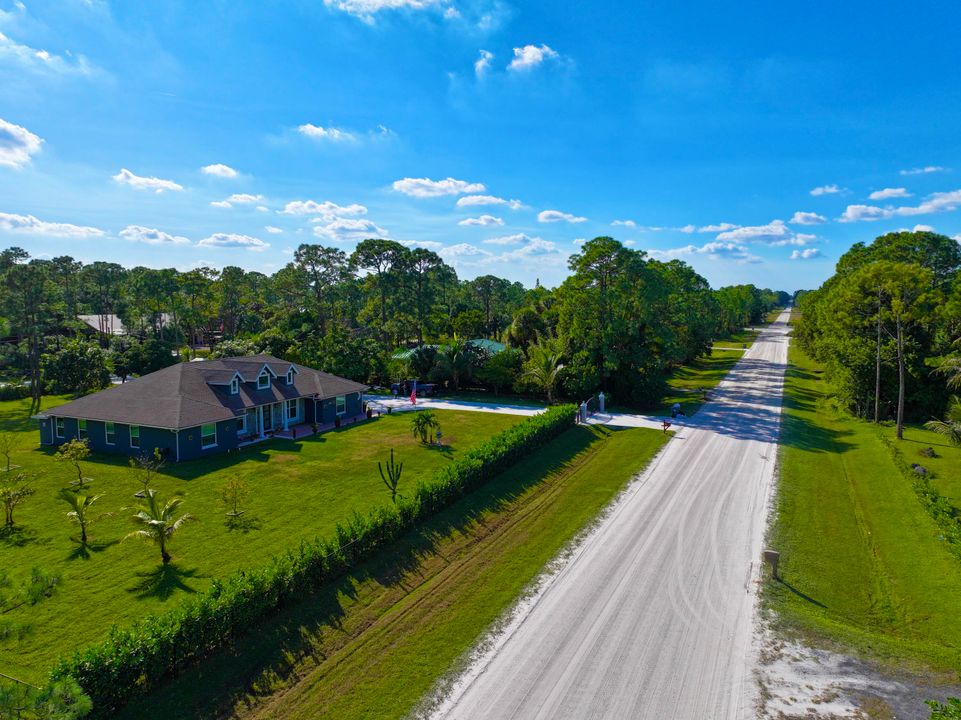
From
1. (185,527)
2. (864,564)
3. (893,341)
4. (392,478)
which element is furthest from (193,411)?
(893,341)

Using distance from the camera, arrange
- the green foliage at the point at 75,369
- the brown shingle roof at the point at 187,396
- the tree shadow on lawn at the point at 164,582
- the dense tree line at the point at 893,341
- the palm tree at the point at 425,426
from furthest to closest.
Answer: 1. the green foliage at the point at 75,369
2. the dense tree line at the point at 893,341
3. the palm tree at the point at 425,426
4. the brown shingle roof at the point at 187,396
5. the tree shadow on lawn at the point at 164,582

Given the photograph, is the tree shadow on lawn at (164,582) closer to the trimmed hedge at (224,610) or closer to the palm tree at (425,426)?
the trimmed hedge at (224,610)

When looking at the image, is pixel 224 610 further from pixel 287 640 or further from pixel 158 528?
pixel 158 528

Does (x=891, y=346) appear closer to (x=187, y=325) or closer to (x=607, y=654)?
(x=607, y=654)

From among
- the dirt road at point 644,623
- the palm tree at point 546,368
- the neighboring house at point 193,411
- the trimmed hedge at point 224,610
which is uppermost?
the palm tree at point 546,368

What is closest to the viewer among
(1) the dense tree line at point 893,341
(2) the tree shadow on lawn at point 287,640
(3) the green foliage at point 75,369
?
(2) the tree shadow on lawn at point 287,640

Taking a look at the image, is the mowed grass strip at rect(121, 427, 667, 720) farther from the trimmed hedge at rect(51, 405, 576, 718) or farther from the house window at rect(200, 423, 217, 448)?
the house window at rect(200, 423, 217, 448)

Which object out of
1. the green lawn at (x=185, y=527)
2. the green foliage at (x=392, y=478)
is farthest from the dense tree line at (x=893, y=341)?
the green foliage at (x=392, y=478)
